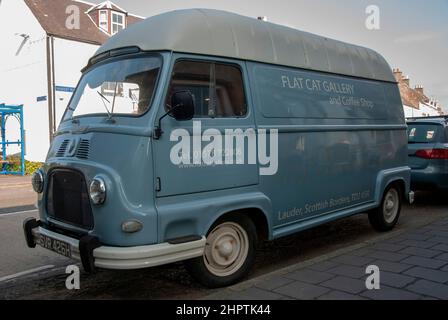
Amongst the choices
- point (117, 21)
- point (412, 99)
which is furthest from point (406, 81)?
point (117, 21)

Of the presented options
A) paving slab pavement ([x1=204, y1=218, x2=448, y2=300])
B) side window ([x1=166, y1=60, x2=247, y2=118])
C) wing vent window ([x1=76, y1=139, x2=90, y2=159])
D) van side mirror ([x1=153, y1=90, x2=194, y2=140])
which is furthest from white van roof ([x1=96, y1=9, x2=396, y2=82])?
paving slab pavement ([x1=204, y1=218, x2=448, y2=300])

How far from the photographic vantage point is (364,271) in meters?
4.82

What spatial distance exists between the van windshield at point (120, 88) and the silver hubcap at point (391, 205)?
4535 mm

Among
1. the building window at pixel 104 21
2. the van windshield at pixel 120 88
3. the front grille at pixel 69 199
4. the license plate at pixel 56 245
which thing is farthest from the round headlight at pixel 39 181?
the building window at pixel 104 21

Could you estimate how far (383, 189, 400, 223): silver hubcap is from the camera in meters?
7.10

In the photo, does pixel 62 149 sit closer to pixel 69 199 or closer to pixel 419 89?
pixel 69 199

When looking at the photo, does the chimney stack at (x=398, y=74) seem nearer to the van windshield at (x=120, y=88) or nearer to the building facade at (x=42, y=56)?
the building facade at (x=42, y=56)

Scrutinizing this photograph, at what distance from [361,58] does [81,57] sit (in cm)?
1749

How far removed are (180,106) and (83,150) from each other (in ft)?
3.45

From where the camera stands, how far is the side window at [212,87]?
4.31 metres

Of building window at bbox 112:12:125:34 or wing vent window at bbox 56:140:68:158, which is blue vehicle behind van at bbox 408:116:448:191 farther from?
building window at bbox 112:12:125:34

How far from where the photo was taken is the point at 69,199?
14.2 feet
